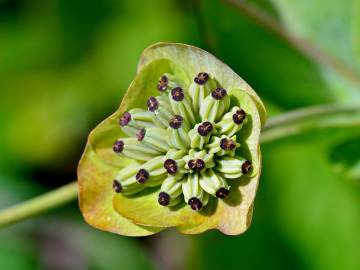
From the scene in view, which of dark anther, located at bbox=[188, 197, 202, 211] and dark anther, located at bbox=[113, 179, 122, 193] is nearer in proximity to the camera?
dark anther, located at bbox=[188, 197, 202, 211]

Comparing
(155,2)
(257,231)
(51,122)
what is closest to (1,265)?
(51,122)

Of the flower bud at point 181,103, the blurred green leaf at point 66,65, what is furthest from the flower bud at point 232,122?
the blurred green leaf at point 66,65

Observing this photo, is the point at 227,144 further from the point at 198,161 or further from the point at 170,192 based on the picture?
the point at 170,192

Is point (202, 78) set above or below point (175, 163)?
above

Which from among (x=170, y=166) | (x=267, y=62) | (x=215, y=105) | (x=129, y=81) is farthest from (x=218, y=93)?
(x=129, y=81)

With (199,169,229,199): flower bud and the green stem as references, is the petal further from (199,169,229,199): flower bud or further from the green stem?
the green stem

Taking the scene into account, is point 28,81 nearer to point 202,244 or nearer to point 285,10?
point 202,244

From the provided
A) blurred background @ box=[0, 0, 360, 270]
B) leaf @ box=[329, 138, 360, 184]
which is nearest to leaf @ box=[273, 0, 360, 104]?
blurred background @ box=[0, 0, 360, 270]
